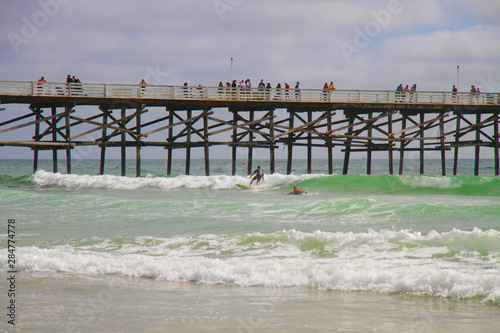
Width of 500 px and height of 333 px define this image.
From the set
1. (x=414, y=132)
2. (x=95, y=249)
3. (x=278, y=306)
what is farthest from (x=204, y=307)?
(x=414, y=132)

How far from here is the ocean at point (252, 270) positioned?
4949 millimetres

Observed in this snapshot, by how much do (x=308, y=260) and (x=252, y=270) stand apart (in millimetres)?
1121

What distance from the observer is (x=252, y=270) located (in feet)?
22.4

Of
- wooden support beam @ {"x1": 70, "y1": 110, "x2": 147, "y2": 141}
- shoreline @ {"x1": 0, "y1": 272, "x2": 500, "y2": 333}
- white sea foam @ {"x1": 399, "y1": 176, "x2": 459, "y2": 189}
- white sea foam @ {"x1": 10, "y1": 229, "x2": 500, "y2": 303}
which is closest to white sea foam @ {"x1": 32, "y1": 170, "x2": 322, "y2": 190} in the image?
wooden support beam @ {"x1": 70, "y1": 110, "x2": 147, "y2": 141}

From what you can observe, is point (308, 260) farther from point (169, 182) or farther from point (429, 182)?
point (169, 182)

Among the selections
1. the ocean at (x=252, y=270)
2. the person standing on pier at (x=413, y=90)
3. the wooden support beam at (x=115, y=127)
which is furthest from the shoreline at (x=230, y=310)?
the person standing on pier at (x=413, y=90)

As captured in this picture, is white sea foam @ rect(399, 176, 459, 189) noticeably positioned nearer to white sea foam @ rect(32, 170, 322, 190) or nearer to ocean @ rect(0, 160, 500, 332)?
white sea foam @ rect(32, 170, 322, 190)

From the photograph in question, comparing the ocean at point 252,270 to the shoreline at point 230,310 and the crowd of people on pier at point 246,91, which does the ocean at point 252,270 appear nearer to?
the shoreline at point 230,310

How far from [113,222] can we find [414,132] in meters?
17.8

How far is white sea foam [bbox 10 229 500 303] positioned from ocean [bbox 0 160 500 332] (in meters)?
0.02

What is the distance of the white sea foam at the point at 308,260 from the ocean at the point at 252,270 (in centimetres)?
2

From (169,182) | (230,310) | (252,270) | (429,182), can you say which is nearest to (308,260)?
(252,270)

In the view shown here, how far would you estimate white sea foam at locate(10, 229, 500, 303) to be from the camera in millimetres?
6133

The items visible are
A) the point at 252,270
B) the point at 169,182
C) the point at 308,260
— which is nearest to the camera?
the point at 252,270
